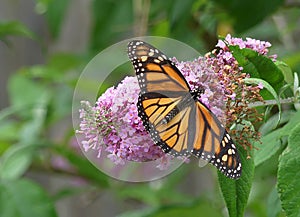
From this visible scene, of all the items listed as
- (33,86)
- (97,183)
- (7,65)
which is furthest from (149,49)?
(7,65)

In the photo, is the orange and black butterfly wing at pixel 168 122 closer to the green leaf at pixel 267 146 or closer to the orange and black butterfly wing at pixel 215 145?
the orange and black butterfly wing at pixel 215 145

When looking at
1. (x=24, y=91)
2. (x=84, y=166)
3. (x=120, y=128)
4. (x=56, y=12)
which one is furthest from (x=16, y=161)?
(x=120, y=128)

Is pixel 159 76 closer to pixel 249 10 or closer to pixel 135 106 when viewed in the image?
pixel 135 106

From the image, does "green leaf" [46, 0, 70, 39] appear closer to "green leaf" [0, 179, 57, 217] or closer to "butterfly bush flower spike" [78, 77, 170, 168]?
"green leaf" [0, 179, 57, 217]

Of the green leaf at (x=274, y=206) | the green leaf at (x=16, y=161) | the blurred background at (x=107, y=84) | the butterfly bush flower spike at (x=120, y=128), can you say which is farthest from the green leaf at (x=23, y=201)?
the butterfly bush flower spike at (x=120, y=128)

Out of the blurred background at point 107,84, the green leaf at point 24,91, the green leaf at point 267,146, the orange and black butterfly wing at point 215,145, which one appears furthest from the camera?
the green leaf at point 24,91
